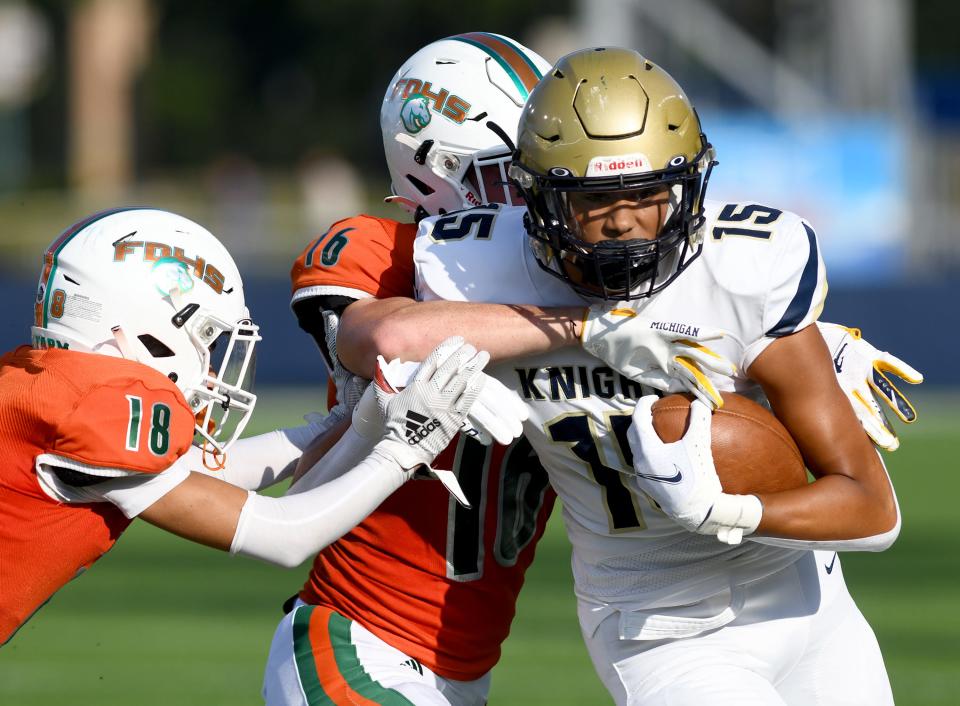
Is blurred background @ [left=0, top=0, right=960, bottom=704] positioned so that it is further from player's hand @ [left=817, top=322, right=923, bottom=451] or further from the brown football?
the brown football

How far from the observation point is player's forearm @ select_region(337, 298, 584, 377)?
3.44m

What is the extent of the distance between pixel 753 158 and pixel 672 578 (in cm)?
1351

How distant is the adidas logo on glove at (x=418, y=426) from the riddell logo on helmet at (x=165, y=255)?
596 mm

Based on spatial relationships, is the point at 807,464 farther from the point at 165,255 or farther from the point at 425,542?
the point at 165,255

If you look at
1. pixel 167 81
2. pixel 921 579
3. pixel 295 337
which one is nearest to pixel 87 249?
pixel 921 579

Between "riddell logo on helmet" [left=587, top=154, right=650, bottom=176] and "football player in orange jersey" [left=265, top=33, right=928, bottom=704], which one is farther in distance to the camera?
"football player in orange jersey" [left=265, top=33, right=928, bottom=704]

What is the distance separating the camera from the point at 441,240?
366cm

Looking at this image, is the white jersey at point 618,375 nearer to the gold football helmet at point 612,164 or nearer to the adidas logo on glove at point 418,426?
the gold football helmet at point 612,164

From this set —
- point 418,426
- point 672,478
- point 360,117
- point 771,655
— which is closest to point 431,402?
point 418,426

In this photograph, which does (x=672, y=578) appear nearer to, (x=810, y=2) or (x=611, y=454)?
(x=611, y=454)

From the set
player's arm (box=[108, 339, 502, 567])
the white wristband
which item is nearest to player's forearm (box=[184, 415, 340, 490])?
player's arm (box=[108, 339, 502, 567])

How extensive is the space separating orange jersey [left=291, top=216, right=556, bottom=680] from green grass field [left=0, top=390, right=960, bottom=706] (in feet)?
7.35

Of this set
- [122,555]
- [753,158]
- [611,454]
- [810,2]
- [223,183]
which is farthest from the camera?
[223,183]

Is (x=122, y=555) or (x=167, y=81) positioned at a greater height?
(x=122, y=555)
